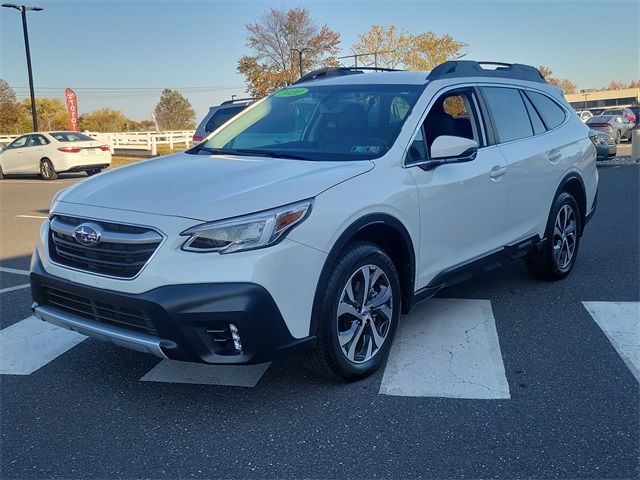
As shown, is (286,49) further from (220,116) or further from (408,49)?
(220,116)

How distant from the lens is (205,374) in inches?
151

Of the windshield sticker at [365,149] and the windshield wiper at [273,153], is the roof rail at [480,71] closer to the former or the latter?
the windshield sticker at [365,149]

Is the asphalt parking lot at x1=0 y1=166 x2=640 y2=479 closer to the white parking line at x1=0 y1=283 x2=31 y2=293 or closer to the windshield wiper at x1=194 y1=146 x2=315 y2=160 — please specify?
the white parking line at x1=0 y1=283 x2=31 y2=293

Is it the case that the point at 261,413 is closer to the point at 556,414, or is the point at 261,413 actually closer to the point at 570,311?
the point at 556,414

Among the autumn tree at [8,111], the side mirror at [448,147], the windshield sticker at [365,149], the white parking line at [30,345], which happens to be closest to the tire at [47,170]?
the white parking line at [30,345]

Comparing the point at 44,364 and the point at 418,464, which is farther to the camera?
the point at 44,364

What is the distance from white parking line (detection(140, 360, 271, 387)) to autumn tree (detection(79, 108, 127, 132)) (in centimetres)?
7803

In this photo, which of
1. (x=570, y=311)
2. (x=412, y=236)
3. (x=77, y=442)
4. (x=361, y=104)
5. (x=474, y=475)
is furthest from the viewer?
(x=570, y=311)

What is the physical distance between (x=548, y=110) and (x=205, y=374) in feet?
13.0

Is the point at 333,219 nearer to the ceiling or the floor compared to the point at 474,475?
nearer to the ceiling

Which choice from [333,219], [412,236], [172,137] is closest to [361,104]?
Result: [412,236]

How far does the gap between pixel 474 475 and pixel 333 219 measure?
55.9 inches

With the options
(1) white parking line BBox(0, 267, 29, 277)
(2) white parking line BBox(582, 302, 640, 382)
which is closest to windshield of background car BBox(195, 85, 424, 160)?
(2) white parking line BBox(582, 302, 640, 382)

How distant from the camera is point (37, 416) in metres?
3.34
